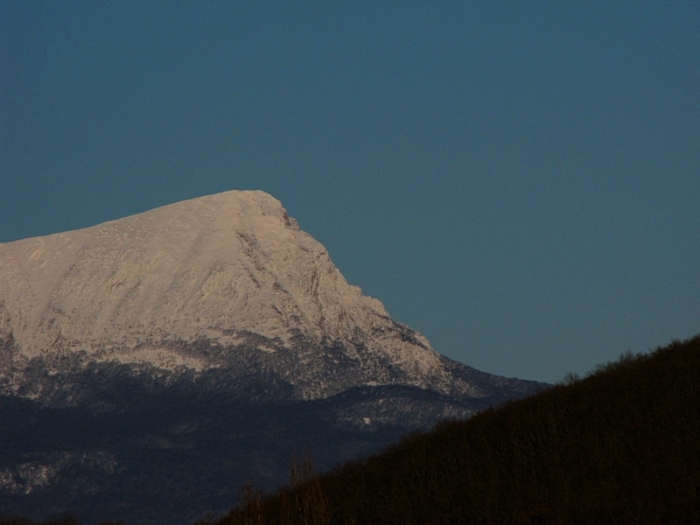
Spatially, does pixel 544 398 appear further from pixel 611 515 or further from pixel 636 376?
pixel 611 515

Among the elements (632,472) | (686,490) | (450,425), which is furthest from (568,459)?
(450,425)

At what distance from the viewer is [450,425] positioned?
44.1 m

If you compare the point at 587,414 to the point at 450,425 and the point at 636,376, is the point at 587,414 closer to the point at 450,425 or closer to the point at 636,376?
the point at 636,376

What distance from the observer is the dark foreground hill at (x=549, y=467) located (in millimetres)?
32625

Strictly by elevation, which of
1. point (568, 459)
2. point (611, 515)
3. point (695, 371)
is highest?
point (695, 371)

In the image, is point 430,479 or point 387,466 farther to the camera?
point 387,466

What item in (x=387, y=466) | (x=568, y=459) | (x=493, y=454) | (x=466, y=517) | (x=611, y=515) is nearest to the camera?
(x=611, y=515)

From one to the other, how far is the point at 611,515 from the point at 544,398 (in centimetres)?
1084

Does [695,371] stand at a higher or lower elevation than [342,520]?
higher

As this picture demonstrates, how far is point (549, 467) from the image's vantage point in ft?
120

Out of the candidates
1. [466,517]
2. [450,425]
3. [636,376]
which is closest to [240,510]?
[466,517]

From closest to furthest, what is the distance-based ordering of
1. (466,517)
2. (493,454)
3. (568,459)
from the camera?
(466,517), (568,459), (493,454)

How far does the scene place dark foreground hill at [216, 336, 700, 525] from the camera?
32625mm

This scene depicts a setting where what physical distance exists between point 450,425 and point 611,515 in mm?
12593
